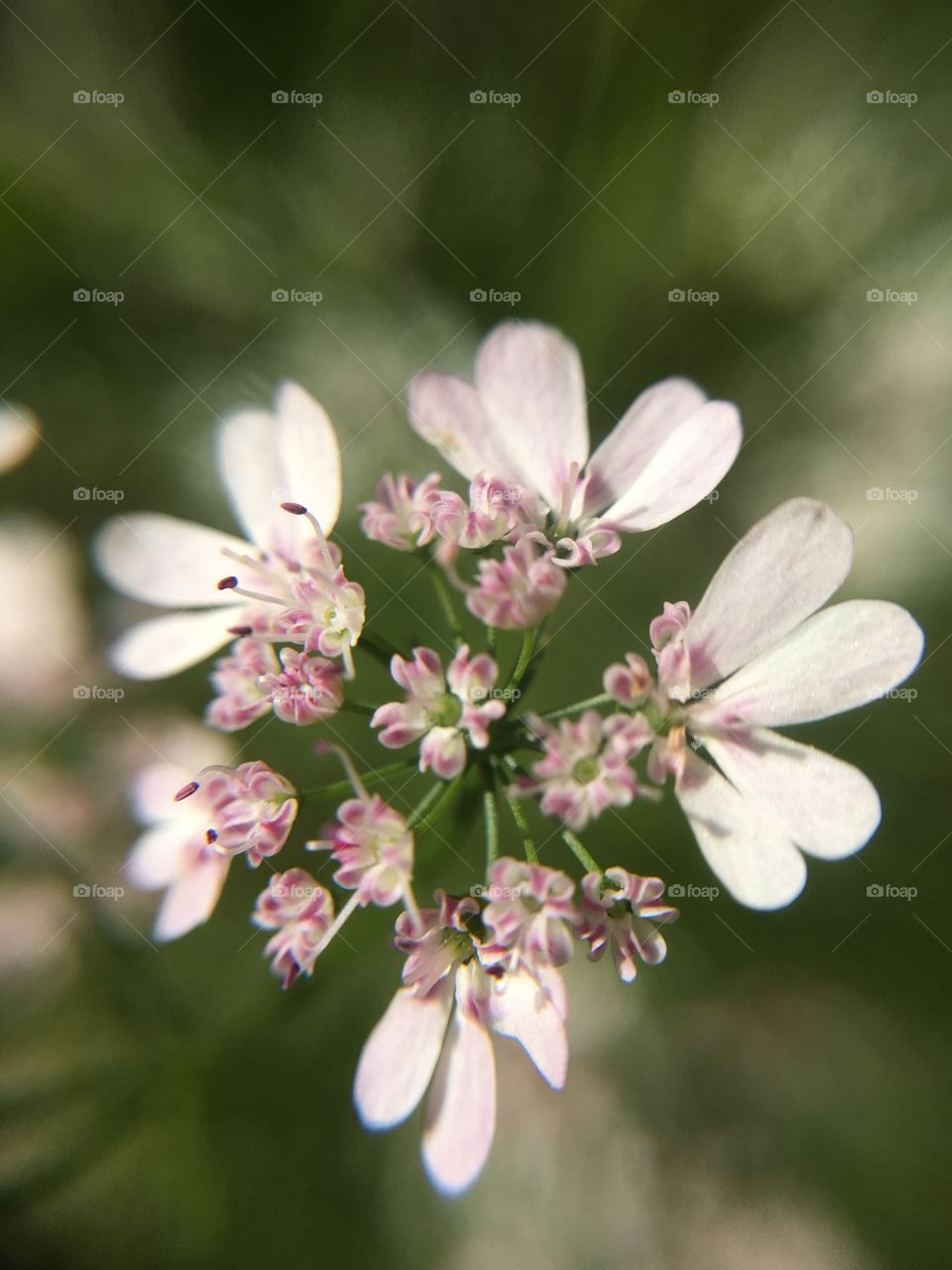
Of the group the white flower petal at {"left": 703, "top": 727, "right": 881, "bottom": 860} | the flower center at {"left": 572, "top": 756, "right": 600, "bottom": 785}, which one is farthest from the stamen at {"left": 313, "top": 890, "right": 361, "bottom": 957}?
the white flower petal at {"left": 703, "top": 727, "right": 881, "bottom": 860}

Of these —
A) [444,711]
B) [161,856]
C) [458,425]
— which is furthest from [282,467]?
[161,856]

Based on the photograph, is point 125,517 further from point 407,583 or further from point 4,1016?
point 4,1016

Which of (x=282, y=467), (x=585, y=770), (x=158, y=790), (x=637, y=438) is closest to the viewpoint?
(x=585, y=770)

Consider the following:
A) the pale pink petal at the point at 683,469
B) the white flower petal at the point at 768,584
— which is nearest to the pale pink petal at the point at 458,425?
the pale pink petal at the point at 683,469

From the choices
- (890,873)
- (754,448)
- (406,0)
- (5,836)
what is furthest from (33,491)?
(890,873)

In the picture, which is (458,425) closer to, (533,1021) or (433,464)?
(433,464)

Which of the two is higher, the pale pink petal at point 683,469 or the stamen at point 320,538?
the pale pink petal at point 683,469

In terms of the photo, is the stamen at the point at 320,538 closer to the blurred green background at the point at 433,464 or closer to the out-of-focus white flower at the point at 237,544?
the out-of-focus white flower at the point at 237,544
